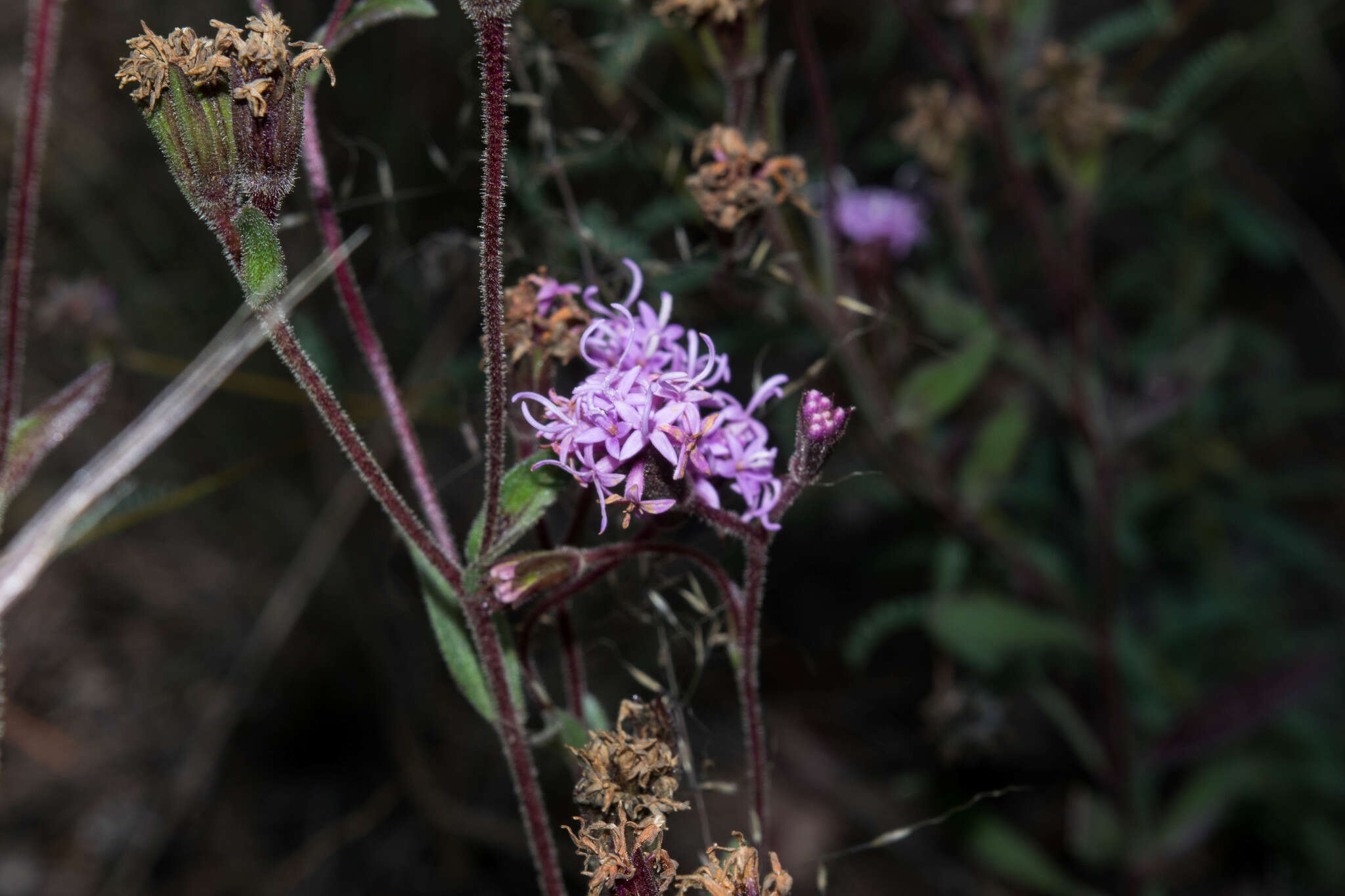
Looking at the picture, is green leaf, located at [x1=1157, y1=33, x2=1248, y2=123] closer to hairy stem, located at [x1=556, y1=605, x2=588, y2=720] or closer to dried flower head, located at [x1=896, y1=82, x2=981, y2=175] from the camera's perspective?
dried flower head, located at [x1=896, y1=82, x2=981, y2=175]

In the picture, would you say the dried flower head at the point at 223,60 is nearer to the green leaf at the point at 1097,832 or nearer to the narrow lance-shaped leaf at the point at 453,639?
the narrow lance-shaped leaf at the point at 453,639

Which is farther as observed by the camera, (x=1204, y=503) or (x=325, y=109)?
(x=1204, y=503)

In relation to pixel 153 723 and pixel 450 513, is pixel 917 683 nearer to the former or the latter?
pixel 450 513

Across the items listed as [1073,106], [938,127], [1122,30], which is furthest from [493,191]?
[1122,30]

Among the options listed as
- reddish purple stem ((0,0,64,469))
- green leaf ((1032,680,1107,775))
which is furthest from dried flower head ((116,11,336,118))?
green leaf ((1032,680,1107,775))

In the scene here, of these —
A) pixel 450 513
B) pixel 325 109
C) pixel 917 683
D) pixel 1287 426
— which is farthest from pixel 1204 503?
pixel 325 109

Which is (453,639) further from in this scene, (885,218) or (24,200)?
(885,218)

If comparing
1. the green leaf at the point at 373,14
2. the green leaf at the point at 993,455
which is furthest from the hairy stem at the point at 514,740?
the green leaf at the point at 993,455
